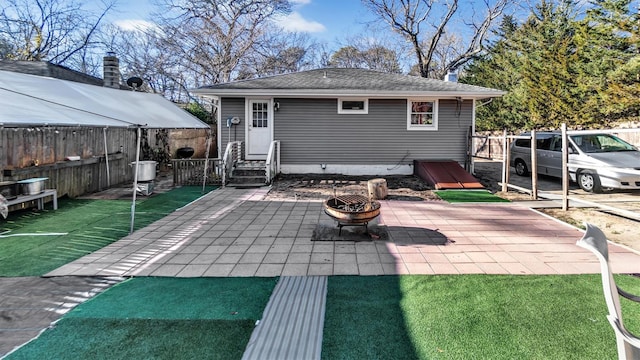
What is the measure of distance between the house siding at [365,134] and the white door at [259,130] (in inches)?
11.8

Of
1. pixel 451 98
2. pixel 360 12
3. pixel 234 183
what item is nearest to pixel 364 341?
pixel 234 183

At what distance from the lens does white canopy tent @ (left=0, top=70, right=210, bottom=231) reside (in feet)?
12.3

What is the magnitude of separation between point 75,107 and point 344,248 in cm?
432

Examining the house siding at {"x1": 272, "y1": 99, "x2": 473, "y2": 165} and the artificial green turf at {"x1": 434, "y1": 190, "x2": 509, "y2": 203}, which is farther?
the house siding at {"x1": 272, "y1": 99, "x2": 473, "y2": 165}

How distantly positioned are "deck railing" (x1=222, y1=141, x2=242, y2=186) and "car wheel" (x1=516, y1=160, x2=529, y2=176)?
9.31 m

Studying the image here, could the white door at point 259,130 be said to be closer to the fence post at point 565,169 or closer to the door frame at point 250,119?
the door frame at point 250,119

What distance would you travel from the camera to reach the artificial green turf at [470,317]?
2307 millimetres

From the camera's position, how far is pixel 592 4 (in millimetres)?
12984

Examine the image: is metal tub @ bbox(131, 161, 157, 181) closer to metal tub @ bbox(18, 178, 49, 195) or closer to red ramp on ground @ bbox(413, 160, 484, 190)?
metal tub @ bbox(18, 178, 49, 195)

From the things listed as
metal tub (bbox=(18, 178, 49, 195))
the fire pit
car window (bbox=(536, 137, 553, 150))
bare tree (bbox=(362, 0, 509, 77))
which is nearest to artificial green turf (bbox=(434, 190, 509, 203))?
car window (bbox=(536, 137, 553, 150))

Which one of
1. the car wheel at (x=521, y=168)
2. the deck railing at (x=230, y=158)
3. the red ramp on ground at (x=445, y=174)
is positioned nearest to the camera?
the red ramp on ground at (x=445, y=174)

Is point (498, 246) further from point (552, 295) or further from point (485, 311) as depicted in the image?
point (485, 311)

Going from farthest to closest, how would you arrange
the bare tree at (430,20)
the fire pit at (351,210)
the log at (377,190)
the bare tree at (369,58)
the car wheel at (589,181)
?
the bare tree at (369,58) → the bare tree at (430,20) → the car wheel at (589,181) → the log at (377,190) → the fire pit at (351,210)

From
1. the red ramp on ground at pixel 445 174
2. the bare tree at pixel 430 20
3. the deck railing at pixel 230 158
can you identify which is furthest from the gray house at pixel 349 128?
the bare tree at pixel 430 20
